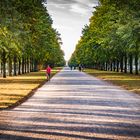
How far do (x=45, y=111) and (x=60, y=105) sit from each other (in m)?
2.59

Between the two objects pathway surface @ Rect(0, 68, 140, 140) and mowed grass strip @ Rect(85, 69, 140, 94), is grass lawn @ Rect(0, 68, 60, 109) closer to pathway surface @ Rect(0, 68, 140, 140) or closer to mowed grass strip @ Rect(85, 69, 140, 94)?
pathway surface @ Rect(0, 68, 140, 140)

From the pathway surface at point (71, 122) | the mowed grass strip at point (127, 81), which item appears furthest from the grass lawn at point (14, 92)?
the mowed grass strip at point (127, 81)

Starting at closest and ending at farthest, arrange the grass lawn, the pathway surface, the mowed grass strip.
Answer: the pathway surface → the grass lawn → the mowed grass strip

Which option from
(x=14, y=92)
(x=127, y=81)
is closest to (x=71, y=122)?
(x=14, y=92)

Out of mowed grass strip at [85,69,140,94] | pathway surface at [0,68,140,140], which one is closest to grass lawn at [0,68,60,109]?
pathway surface at [0,68,140,140]

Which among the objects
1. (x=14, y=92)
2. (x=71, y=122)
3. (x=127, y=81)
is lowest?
(x=127, y=81)

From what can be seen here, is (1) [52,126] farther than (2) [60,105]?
No

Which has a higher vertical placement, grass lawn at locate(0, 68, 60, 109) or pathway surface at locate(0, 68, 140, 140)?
pathway surface at locate(0, 68, 140, 140)

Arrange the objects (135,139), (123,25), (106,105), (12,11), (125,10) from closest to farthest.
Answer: (135,139) < (106,105) < (12,11) < (125,10) < (123,25)

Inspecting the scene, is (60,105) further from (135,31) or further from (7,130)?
(135,31)

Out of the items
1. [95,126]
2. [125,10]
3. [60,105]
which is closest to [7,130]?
[95,126]

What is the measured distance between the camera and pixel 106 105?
69.5ft

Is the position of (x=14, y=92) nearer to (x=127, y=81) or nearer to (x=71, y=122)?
(x=71, y=122)

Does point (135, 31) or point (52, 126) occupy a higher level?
point (135, 31)
